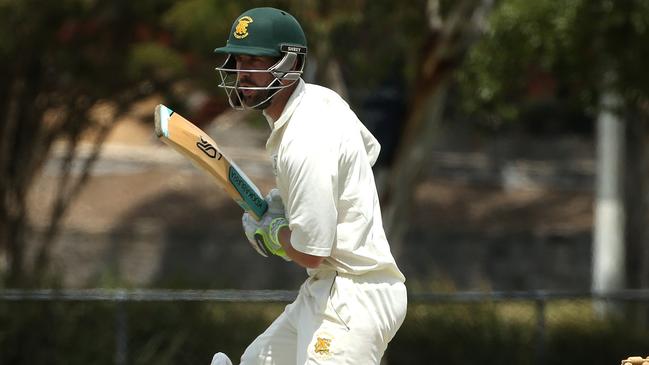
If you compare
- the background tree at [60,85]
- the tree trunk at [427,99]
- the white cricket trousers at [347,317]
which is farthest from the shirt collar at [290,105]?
the tree trunk at [427,99]

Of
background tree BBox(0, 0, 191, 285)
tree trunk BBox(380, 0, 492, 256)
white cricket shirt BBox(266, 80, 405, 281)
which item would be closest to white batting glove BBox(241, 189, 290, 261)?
white cricket shirt BBox(266, 80, 405, 281)

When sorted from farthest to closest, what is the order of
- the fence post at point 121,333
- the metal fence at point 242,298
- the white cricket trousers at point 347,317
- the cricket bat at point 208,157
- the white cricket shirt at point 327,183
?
the fence post at point 121,333, the metal fence at point 242,298, the cricket bat at point 208,157, the white cricket trousers at point 347,317, the white cricket shirt at point 327,183

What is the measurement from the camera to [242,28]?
5070mm

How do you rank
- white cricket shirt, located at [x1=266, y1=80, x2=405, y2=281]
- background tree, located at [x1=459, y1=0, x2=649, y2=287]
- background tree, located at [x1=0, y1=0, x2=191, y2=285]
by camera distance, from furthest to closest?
1. background tree, located at [x1=0, y1=0, x2=191, y2=285]
2. background tree, located at [x1=459, y1=0, x2=649, y2=287]
3. white cricket shirt, located at [x1=266, y1=80, x2=405, y2=281]

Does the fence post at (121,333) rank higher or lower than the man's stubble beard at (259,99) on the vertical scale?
lower

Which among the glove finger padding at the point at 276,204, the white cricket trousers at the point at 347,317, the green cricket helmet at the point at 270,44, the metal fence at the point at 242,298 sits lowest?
the metal fence at the point at 242,298

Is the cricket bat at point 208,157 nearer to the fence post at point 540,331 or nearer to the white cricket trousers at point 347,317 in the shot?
the white cricket trousers at point 347,317

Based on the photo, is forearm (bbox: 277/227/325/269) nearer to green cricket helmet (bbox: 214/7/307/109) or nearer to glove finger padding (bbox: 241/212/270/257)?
glove finger padding (bbox: 241/212/270/257)

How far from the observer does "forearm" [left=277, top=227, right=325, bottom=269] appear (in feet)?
16.2

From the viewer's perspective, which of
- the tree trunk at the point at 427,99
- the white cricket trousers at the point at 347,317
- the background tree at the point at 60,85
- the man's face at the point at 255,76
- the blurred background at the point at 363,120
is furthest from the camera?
the background tree at the point at 60,85

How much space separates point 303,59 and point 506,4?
6.54m

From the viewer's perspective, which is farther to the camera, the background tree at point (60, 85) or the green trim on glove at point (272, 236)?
the background tree at point (60, 85)

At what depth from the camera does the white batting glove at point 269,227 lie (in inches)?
202

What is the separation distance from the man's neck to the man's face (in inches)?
Result: 1.3
